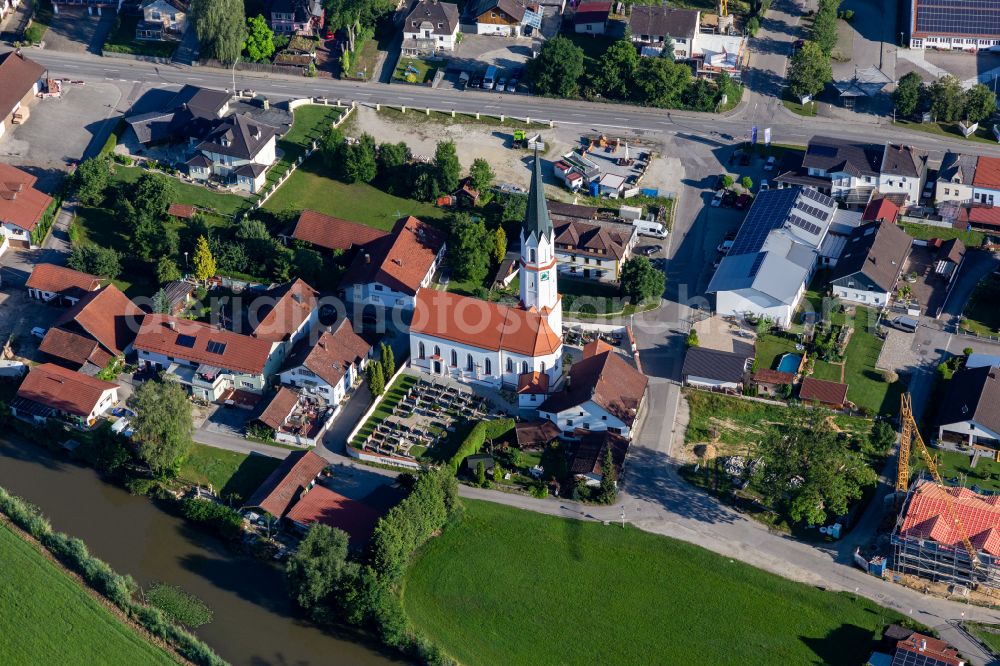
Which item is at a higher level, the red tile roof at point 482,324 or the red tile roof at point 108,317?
the red tile roof at point 482,324

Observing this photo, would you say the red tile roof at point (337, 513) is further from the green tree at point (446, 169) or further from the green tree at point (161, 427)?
the green tree at point (446, 169)

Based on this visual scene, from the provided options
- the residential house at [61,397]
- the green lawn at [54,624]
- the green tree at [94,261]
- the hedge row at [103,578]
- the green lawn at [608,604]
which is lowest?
the green lawn at [54,624]

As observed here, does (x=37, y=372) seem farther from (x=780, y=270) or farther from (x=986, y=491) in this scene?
(x=986, y=491)

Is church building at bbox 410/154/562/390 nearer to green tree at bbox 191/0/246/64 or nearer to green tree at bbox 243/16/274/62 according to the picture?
green tree at bbox 191/0/246/64

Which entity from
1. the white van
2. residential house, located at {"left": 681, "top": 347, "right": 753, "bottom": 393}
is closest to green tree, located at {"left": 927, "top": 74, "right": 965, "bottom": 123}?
the white van

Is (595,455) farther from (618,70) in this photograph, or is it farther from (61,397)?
(618,70)

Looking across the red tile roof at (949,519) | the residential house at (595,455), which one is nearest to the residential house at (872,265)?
the red tile roof at (949,519)
